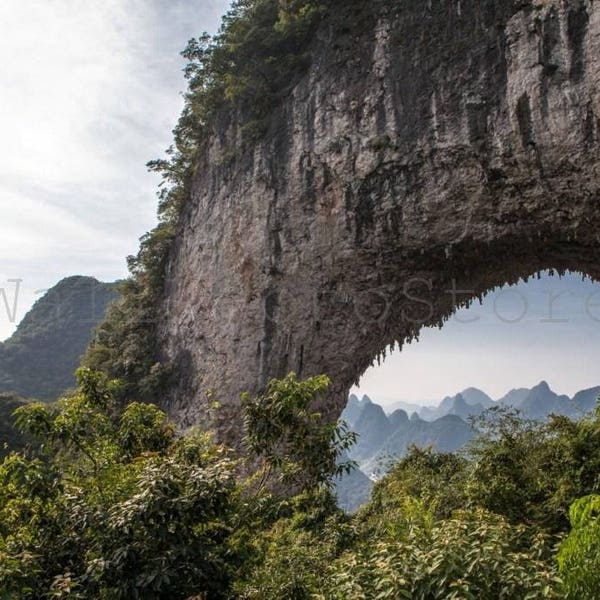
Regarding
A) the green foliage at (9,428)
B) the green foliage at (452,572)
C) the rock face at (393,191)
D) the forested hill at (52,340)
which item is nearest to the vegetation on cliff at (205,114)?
the rock face at (393,191)

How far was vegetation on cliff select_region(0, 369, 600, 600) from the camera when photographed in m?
3.71

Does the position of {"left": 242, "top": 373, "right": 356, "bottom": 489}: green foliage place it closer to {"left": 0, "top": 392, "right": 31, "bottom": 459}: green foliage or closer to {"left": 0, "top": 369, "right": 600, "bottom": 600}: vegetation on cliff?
{"left": 0, "top": 369, "right": 600, "bottom": 600}: vegetation on cliff

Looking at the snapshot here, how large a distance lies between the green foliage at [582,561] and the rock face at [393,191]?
36.3 ft

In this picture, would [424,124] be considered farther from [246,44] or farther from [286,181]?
[246,44]

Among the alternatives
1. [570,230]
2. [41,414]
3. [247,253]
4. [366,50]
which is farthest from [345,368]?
[41,414]

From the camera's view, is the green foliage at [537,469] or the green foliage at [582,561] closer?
the green foliage at [582,561]

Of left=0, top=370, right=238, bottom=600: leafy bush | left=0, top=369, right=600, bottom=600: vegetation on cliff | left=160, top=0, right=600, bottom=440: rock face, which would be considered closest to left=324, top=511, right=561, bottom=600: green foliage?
left=0, top=369, right=600, bottom=600: vegetation on cliff

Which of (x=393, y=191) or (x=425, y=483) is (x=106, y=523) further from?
(x=393, y=191)

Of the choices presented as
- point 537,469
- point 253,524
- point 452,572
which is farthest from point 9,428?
Answer: point 452,572

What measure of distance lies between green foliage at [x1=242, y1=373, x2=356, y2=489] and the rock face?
9.42 metres

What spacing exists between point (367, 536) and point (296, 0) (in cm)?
1681

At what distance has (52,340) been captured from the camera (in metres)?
60.3

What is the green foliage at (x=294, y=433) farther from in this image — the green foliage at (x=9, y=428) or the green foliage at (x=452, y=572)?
the green foliage at (x=9, y=428)

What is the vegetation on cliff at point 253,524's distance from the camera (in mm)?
3711
